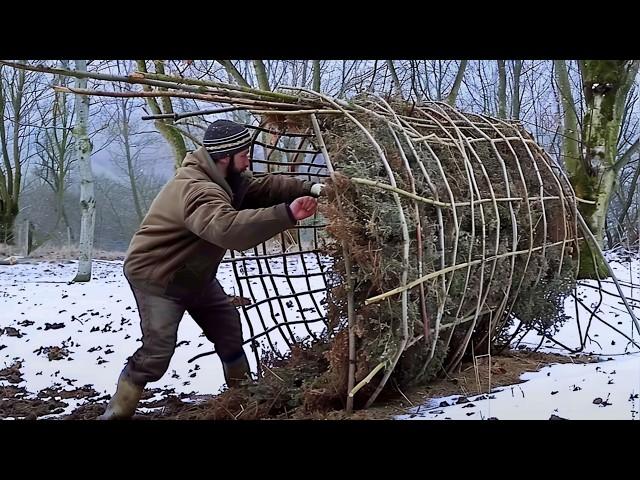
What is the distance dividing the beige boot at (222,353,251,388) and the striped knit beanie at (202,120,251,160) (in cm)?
102

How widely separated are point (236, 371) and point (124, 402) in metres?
0.62

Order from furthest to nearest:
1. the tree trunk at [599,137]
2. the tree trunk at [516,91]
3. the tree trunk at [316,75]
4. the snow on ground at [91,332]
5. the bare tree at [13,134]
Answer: the bare tree at [13,134]
the tree trunk at [516,91]
the tree trunk at [316,75]
the tree trunk at [599,137]
the snow on ground at [91,332]

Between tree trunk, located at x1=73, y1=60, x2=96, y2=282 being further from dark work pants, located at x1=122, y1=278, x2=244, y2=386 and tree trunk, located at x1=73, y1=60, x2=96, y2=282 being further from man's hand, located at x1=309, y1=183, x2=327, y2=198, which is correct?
man's hand, located at x1=309, y1=183, x2=327, y2=198

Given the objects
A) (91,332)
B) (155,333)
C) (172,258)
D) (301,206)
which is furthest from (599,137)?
(91,332)

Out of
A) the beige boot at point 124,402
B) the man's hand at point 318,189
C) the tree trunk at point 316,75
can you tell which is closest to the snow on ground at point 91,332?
the beige boot at point 124,402

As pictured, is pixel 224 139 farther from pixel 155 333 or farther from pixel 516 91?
pixel 516 91

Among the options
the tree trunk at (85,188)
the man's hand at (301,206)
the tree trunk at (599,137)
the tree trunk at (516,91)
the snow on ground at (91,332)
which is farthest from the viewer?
the tree trunk at (516,91)

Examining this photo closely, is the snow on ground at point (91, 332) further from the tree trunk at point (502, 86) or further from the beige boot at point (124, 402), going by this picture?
the tree trunk at point (502, 86)

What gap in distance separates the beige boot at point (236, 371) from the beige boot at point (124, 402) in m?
0.55

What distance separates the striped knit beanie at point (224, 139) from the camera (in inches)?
107

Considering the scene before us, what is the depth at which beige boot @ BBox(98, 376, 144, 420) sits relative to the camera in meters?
2.68

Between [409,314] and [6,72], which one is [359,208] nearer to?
[409,314]

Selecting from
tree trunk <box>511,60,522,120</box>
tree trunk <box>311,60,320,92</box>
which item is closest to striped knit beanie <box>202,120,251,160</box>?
tree trunk <box>311,60,320,92</box>
